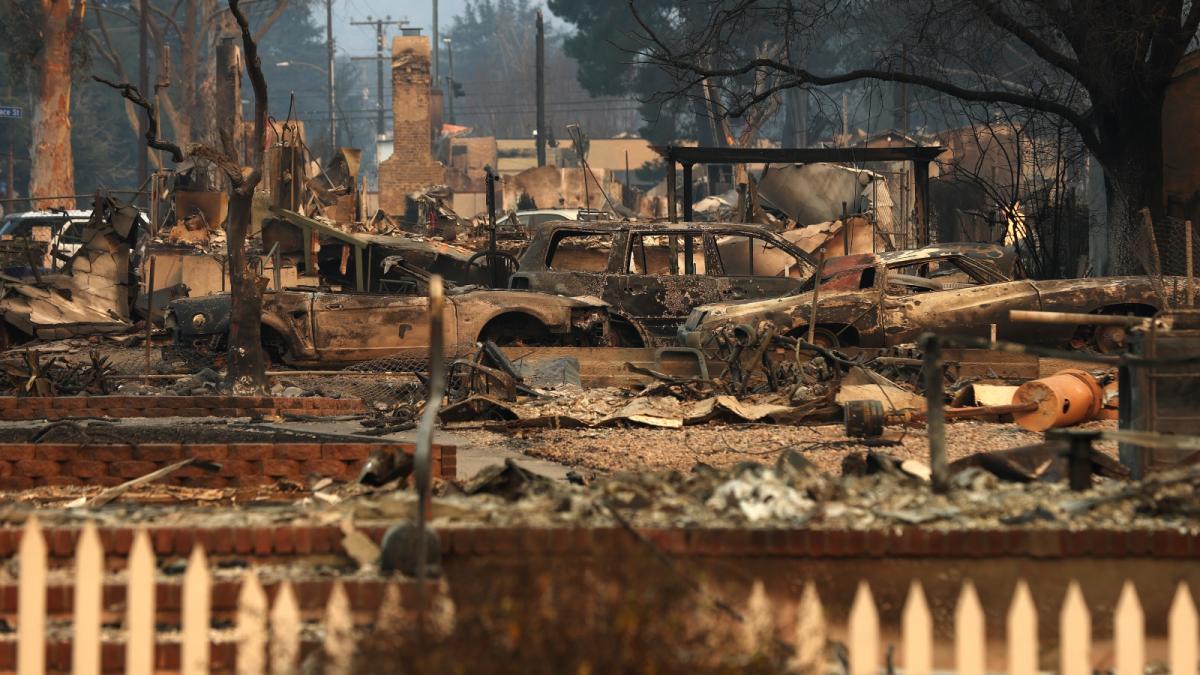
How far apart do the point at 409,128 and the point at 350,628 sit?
4400 cm

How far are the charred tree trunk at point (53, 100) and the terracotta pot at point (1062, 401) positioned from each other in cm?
3122

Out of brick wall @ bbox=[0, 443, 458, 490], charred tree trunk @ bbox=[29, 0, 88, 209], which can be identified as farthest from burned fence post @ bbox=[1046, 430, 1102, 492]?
charred tree trunk @ bbox=[29, 0, 88, 209]

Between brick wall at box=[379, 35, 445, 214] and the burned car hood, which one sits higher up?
brick wall at box=[379, 35, 445, 214]

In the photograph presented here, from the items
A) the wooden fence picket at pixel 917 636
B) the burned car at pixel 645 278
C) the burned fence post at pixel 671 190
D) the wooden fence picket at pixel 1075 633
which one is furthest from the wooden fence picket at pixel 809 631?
the burned fence post at pixel 671 190

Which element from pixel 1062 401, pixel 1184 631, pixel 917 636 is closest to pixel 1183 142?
pixel 1062 401

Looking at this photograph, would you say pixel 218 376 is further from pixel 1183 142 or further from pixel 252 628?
pixel 1183 142

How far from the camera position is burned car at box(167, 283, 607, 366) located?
1509cm

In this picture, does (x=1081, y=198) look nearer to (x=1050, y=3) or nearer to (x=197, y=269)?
(x=1050, y=3)

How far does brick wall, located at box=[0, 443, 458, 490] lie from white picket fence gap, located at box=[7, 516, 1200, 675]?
402 centimetres

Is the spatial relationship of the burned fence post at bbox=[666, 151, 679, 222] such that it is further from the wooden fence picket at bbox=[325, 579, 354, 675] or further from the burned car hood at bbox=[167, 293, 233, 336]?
the wooden fence picket at bbox=[325, 579, 354, 675]

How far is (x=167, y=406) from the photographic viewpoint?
12.3 metres

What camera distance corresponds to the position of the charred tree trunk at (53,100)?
38.4 m

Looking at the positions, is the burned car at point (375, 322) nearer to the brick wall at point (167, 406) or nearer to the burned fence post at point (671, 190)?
the brick wall at point (167, 406)

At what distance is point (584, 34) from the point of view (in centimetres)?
6059
